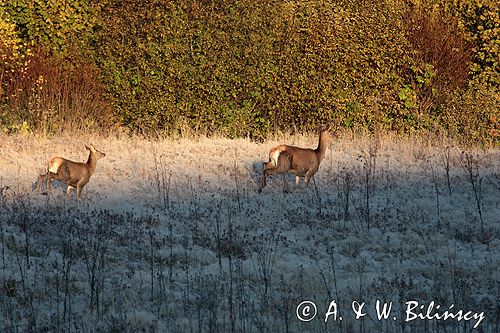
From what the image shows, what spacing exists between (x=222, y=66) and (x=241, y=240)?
8170 millimetres

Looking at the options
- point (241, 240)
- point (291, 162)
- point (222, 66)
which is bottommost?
point (241, 240)

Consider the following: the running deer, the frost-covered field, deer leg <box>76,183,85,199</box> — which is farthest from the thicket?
deer leg <box>76,183,85,199</box>

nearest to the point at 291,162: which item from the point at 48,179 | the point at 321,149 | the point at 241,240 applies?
the point at 321,149

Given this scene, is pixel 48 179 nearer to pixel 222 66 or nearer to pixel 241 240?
pixel 241 240

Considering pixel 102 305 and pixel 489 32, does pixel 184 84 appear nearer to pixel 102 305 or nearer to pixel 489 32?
pixel 489 32

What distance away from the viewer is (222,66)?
1802 cm

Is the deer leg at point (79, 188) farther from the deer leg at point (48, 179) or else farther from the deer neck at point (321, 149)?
the deer neck at point (321, 149)

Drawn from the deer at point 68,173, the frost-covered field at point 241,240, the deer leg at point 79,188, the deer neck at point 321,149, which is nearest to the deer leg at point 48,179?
the deer at point 68,173

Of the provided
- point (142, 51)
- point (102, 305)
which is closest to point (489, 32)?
point (142, 51)

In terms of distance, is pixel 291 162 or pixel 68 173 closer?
pixel 68 173

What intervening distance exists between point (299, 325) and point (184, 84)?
10909 millimetres

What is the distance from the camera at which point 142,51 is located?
1803 cm

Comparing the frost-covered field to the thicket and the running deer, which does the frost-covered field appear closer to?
the running deer

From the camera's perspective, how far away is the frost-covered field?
8055mm
